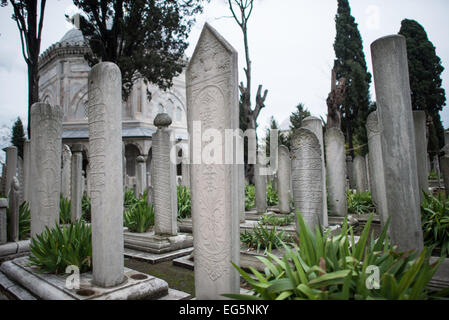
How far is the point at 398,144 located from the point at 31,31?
12.3 meters

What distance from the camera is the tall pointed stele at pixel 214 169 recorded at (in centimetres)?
262

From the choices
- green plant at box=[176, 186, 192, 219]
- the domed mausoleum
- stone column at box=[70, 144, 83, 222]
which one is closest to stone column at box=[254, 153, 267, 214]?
green plant at box=[176, 186, 192, 219]

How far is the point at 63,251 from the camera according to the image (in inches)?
133

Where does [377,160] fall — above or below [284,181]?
above

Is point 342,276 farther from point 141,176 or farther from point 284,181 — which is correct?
point 141,176

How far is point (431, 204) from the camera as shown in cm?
422

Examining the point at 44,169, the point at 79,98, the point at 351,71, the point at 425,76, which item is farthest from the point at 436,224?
the point at 79,98

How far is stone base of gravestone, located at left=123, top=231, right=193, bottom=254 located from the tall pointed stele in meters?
2.47

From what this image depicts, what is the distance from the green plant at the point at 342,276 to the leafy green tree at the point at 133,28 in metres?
12.3

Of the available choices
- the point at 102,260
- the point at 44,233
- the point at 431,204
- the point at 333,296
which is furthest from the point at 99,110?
the point at 431,204

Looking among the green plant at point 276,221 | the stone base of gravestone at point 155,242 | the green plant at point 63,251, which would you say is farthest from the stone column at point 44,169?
the green plant at point 276,221

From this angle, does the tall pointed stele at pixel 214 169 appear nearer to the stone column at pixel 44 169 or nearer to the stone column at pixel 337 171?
the stone column at pixel 44 169
